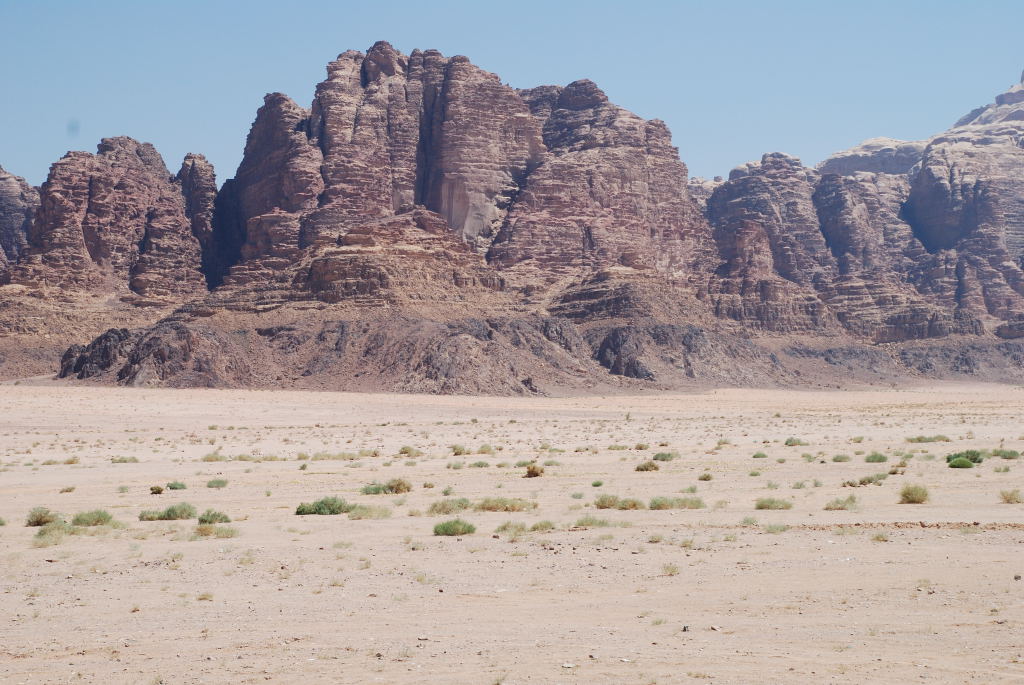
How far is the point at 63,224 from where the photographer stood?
155 metres

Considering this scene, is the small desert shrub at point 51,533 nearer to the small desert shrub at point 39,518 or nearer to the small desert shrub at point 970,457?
the small desert shrub at point 39,518

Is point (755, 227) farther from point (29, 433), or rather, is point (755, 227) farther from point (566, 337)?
point (29, 433)

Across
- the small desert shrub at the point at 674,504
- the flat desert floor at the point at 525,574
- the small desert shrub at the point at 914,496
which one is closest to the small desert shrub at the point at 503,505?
the flat desert floor at the point at 525,574

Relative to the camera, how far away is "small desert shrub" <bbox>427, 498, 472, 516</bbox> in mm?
22422

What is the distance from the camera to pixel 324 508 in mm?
22422

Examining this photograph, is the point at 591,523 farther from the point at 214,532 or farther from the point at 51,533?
the point at 51,533

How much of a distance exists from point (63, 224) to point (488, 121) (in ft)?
216

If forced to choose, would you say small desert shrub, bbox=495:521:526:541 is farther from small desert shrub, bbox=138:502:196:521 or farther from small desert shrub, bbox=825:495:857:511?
small desert shrub, bbox=138:502:196:521

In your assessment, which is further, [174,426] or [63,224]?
[63,224]

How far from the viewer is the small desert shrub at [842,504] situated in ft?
71.0

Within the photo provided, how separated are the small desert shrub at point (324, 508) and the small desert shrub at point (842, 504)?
9.77 meters

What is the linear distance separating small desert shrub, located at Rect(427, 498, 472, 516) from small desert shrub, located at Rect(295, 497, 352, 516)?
1.75 m

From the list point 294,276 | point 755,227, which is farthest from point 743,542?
point 755,227

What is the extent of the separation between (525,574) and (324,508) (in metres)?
8.13
